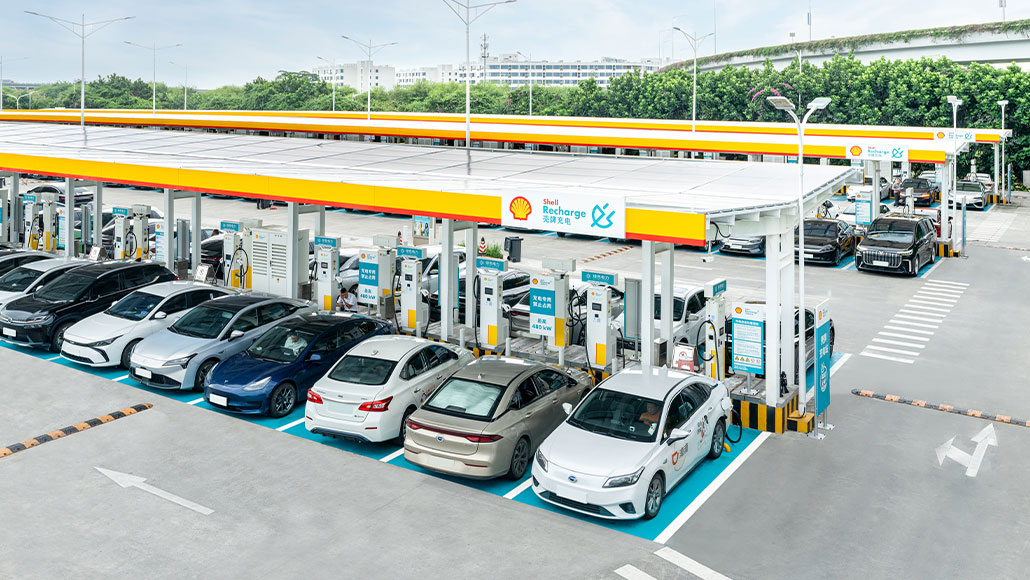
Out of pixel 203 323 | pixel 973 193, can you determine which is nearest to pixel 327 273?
pixel 203 323

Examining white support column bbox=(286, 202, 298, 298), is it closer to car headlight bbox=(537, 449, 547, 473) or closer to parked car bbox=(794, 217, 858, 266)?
car headlight bbox=(537, 449, 547, 473)

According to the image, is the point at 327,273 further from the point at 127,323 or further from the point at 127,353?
the point at 127,353

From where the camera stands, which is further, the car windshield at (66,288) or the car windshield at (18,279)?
the car windshield at (18,279)

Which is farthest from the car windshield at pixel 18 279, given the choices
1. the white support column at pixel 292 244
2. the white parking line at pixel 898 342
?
the white parking line at pixel 898 342

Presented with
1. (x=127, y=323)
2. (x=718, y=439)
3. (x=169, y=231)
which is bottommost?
(x=718, y=439)

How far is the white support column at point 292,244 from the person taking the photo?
19.5 meters

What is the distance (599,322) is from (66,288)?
416 inches

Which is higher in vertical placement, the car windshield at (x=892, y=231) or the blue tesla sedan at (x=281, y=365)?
the car windshield at (x=892, y=231)

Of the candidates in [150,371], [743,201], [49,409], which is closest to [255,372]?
[150,371]

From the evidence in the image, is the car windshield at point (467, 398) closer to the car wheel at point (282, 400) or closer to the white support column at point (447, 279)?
the car wheel at point (282, 400)

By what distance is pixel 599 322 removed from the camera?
1529cm

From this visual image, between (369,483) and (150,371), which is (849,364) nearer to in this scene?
(369,483)

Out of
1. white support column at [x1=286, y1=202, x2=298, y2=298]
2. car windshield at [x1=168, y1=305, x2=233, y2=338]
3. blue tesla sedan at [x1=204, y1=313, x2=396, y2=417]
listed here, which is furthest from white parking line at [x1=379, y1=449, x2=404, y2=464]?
white support column at [x1=286, y1=202, x2=298, y2=298]

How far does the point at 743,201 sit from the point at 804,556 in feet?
17.7
